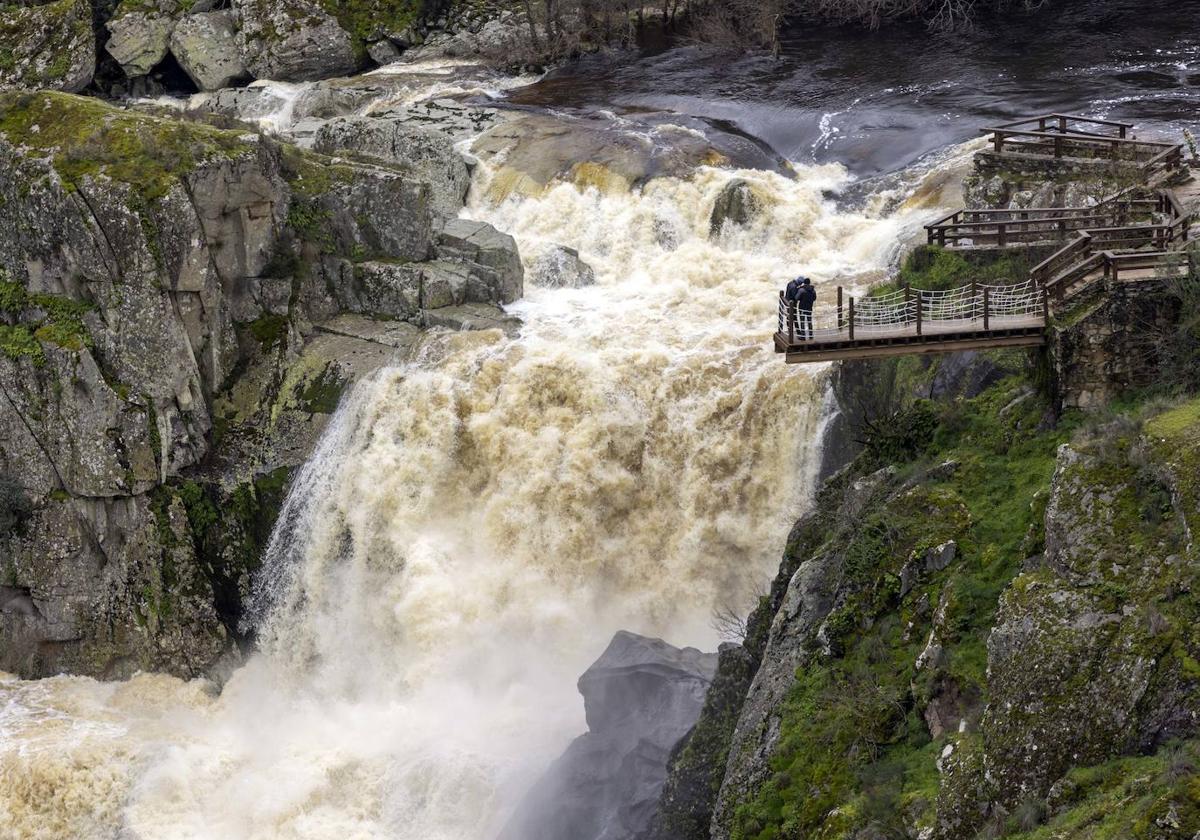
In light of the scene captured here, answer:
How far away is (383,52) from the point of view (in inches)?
2192

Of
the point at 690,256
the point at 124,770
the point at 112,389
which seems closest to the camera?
the point at 124,770

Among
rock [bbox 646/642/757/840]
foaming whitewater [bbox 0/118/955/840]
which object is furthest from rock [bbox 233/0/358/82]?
rock [bbox 646/642/757/840]

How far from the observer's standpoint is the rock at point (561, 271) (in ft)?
119

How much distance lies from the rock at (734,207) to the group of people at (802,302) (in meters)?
15.2

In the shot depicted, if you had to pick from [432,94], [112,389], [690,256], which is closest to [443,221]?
[690,256]

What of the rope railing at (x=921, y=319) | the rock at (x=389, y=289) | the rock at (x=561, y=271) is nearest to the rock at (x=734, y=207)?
the rock at (x=561, y=271)

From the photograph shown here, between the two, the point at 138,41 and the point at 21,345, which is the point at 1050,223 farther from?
the point at 138,41

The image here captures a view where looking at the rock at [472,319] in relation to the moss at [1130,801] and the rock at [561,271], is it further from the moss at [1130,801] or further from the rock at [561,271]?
the moss at [1130,801]

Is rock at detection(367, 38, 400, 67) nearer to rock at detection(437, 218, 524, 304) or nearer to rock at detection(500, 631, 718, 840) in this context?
rock at detection(437, 218, 524, 304)

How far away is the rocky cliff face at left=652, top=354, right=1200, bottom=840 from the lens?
13.7 meters

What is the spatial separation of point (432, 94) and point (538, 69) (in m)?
5.31

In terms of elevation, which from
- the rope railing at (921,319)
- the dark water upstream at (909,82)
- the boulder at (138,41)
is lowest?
the rope railing at (921,319)

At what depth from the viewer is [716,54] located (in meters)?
51.2

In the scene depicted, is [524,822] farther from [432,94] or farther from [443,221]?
[432,94]
